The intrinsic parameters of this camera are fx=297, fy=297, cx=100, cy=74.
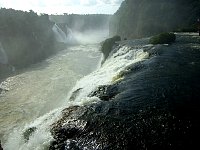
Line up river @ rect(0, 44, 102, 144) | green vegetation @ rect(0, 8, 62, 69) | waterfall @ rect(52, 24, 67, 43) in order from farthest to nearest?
waterfall @ rect(52, 24, 67, 43) < green vegetation @ rect(0, 8, 62, 69) < river @ rect(0, 44, 102, 144)

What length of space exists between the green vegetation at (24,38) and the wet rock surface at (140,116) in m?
39.3

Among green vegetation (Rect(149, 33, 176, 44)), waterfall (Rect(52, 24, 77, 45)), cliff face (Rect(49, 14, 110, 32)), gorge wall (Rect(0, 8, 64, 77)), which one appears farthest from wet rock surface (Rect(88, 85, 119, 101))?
cliff face (Rect(49, 14, 110, 32))

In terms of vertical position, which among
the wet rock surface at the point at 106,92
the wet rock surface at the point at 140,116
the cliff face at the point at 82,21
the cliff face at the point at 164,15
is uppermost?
the wet rock surface at the point at 140,116

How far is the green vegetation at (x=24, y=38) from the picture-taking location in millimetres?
56656

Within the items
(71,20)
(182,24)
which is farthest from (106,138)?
(71,20)

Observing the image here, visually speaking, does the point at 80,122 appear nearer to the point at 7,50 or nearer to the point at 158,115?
the point at 158,115

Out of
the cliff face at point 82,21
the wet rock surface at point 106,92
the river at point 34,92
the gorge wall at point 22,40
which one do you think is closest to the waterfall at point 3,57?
the gorge wall at point 22,40

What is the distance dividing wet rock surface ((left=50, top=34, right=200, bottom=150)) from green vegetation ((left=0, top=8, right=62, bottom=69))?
39.3 metres

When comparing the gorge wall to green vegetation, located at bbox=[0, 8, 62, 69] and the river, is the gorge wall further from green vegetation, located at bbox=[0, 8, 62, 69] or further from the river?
the river

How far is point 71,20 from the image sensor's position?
454 ft

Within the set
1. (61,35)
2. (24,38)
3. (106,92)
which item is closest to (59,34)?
(61,35)

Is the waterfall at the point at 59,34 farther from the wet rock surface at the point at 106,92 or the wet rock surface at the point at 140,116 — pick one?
the wet rock surface at the point at 140,116

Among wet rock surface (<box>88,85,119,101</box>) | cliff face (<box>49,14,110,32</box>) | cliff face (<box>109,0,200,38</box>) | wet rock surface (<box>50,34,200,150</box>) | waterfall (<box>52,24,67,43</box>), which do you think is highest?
wet rock surface (<box>50,34,200,150</box>)

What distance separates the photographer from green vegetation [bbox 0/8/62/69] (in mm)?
56656
